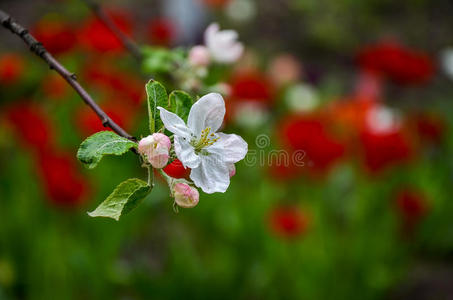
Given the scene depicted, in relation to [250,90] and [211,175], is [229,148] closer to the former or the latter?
[211,175]

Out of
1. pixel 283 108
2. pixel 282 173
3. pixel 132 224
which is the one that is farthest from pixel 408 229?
pixel 283 108

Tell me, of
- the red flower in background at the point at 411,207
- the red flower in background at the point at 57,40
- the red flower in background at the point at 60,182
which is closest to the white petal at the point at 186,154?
the red flower in background at the point at 60,182

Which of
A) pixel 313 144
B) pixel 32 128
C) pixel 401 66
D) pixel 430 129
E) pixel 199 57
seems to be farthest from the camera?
pixel 401 66

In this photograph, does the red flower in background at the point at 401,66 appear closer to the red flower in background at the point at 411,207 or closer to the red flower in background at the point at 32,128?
the red flower in background at the point at 411,207

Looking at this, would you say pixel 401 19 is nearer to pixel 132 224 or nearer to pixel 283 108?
pixel 283 108

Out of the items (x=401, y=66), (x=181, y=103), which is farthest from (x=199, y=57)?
(x=401, y=66)

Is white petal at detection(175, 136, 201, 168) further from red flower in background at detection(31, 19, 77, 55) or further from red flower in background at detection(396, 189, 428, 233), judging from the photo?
red flower in background at detection(31, 19, 77, 55)

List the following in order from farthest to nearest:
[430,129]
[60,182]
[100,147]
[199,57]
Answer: [430,129] < [60,182] < [199,57] < [100,147]

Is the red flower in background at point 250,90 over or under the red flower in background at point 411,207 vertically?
over

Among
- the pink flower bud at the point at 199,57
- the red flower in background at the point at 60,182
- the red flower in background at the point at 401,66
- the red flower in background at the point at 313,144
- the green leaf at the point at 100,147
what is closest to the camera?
the green leaf at the point at 100,147
